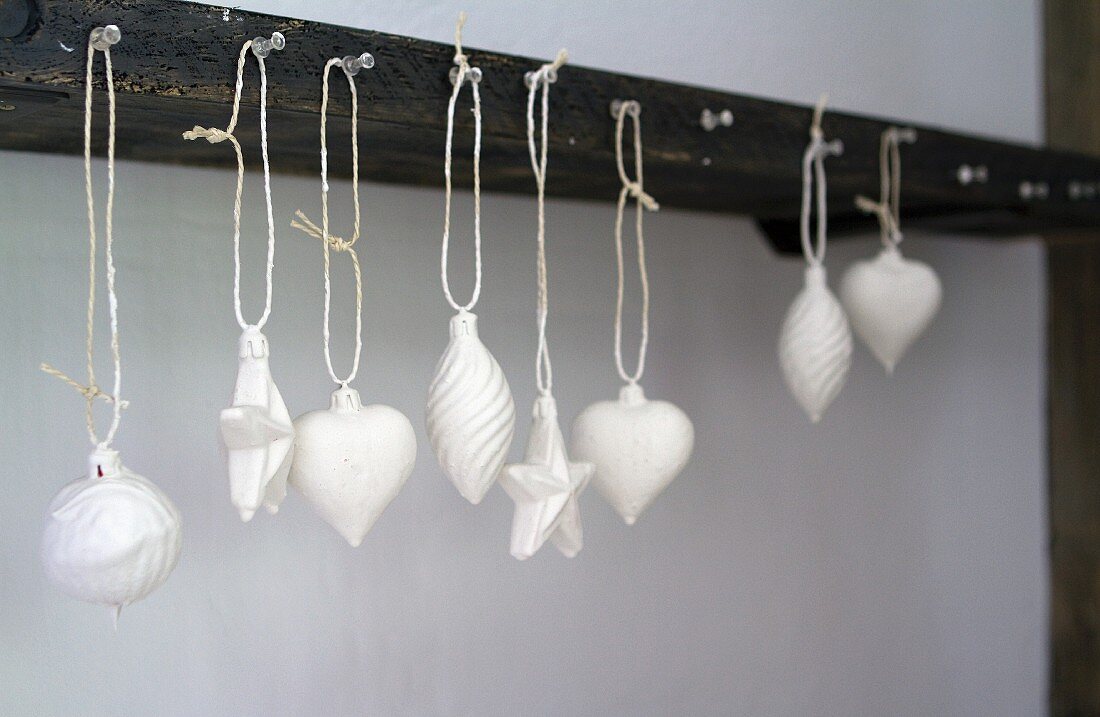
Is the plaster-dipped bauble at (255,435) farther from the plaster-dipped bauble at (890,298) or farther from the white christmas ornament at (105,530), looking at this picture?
the plaster-dipped bauble at (890,298)

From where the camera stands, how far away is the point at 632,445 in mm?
748

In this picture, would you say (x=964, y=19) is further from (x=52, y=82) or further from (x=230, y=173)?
(x=52, y=82)

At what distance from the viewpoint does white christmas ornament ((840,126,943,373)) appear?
952mm

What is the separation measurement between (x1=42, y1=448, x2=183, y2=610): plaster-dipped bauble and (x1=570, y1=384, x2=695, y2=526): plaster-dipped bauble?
30 centimetres

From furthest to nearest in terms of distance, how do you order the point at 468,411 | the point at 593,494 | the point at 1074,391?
the point at 1074,391, the point at 593,494, the point at 468,411

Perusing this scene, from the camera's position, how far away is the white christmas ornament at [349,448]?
628 millimetres

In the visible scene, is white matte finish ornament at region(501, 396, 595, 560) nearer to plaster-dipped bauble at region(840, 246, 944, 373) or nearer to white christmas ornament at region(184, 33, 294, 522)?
white christmas ornament at region(184, 33, 294, 522)

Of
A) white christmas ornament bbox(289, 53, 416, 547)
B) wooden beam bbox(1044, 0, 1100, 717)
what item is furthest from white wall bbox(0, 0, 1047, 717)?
white christmas ornament bbox(289, 53, 416, 547)

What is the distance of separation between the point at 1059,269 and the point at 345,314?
42.1 inches

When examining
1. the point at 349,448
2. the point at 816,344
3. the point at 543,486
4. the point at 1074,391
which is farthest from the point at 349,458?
the point at 1074,391

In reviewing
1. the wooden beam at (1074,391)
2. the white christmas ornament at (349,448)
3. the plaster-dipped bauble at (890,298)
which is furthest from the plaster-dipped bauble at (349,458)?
the wooden beam at (1074,391)

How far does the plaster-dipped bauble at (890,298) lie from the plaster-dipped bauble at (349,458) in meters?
0.49

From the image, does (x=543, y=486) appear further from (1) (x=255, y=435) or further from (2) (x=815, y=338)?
(2) (x=815, y=338)

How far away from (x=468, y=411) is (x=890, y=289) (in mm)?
466
